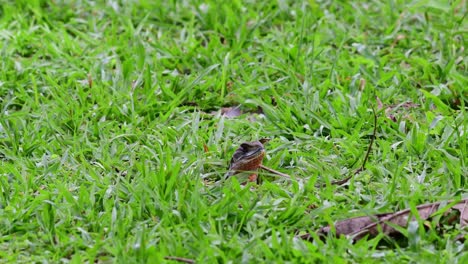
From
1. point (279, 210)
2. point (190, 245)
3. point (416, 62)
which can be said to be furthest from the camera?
point (416, 62)

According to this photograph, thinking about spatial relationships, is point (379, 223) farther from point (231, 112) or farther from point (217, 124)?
point (231, 112)

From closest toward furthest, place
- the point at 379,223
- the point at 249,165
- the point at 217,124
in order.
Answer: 1. the point at 379,223
2. the point at 249,165
3. the point at 217,124

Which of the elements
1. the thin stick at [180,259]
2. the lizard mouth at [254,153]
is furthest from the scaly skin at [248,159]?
the thin stick at [180,259]

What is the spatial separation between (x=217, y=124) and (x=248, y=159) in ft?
1.72

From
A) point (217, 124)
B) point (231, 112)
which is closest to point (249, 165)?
point (217, 124)

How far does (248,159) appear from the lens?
391cm

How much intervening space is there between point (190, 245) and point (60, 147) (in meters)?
1.15

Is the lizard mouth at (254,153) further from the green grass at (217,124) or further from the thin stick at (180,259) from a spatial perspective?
the thin stick at (180,259)

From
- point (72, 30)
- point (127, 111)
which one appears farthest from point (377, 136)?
point (72, 30)

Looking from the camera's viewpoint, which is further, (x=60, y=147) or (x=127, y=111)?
(x=127, y=111)

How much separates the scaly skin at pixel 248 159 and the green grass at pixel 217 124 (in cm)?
9

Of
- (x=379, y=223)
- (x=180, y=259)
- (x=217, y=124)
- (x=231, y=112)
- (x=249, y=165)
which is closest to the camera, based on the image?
(x=180, y=259)

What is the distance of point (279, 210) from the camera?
11.7 feet

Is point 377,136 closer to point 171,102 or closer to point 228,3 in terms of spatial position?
point 171,102
